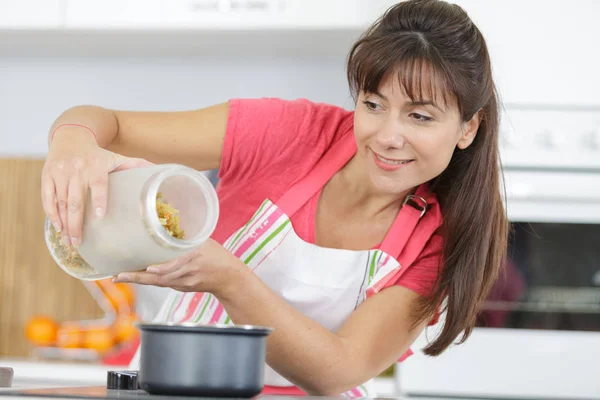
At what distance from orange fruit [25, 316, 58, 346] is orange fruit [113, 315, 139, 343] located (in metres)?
0.18

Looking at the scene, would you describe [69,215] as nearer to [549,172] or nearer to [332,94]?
[549,172]

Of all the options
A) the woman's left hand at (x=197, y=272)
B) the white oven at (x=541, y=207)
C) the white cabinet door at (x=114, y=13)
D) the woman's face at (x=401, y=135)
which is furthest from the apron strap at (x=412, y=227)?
the white cabinet door at (x=114, y=13)

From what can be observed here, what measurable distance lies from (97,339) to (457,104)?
1.48 meters

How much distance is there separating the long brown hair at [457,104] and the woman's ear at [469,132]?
1 centimetres

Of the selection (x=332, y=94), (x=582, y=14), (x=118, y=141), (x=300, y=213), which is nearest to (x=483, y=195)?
(x=300, y=213)

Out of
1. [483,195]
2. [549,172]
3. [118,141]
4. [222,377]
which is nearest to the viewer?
[222,377]

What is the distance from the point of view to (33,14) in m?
2.24

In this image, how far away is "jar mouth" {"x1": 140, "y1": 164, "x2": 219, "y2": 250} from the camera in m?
0.74

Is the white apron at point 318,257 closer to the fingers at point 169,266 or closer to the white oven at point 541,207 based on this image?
the fingers at point 169,266

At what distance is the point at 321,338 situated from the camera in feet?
3.37

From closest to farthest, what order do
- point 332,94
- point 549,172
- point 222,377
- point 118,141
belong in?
1. point 222,377
2. point 118,141
3. point 549,172
4. point 332,94

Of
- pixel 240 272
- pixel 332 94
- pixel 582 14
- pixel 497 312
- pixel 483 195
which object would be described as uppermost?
pixel 582 14

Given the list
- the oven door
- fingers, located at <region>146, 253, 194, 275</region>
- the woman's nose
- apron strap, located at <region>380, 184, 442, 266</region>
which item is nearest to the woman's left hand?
fingers, located at <region>146, 253, 194, 275</region>

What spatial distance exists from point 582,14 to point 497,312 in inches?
29.8
